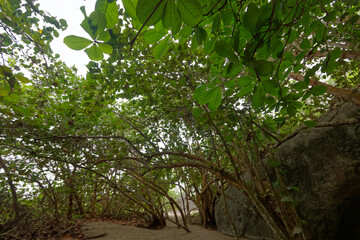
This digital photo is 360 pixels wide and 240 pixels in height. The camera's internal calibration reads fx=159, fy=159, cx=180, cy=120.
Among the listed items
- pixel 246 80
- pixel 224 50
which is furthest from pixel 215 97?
pixel 224 50

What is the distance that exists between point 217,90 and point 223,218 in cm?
375

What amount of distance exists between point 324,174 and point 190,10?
2.83 meters

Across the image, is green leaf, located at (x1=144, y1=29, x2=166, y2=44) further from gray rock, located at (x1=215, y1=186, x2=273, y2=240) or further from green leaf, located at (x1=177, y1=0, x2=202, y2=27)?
gray rock, located at (x1=215, y1=186, x2=273, y2=240)

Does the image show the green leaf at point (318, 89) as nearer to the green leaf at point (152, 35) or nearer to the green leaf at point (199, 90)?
the green leaf at point (199, 90)

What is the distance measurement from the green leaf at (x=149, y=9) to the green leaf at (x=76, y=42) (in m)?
0.23

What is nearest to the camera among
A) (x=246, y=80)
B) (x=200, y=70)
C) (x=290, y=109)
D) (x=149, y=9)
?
(x=149, y=9)

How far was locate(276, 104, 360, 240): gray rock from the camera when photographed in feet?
6.47

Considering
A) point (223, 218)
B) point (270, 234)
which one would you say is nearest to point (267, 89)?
point (270, 234)

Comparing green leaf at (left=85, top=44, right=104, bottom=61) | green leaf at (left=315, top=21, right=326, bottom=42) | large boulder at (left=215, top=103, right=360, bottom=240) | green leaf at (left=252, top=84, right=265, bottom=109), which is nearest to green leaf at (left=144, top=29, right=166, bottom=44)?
green leaf at (left=85, top=44, right=104, bottom=61)

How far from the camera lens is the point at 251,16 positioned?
48 cm

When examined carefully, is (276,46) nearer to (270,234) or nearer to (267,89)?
(267,89)

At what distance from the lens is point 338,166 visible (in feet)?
7.02

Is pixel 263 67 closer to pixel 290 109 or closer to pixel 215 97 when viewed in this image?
pixel 215 97

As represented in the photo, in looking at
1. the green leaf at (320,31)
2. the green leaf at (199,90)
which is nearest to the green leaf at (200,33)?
the green leaf at (199,90)
